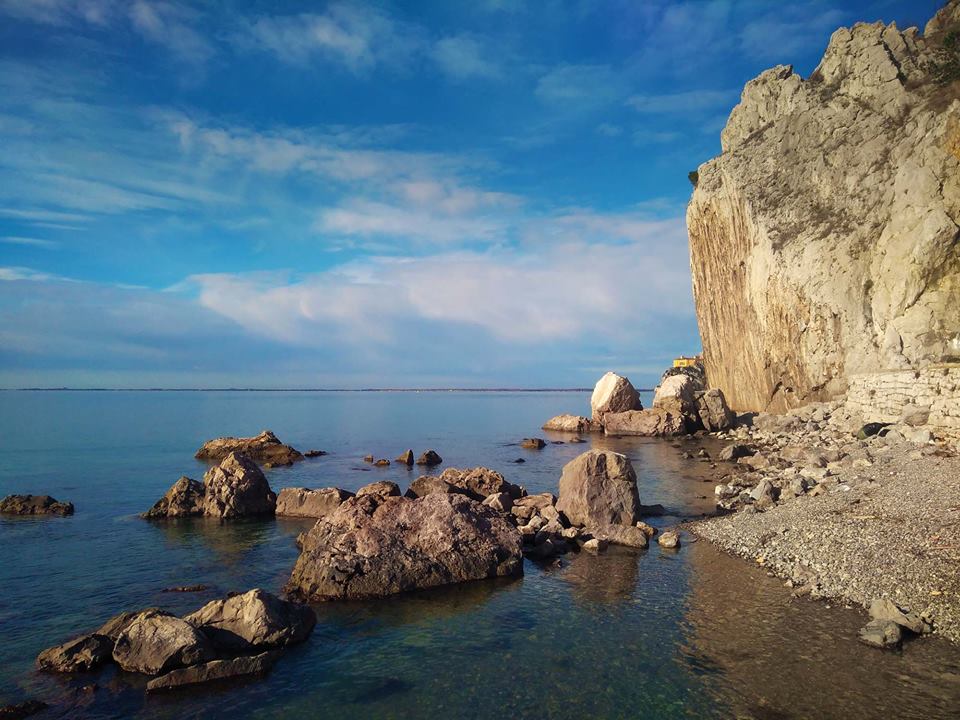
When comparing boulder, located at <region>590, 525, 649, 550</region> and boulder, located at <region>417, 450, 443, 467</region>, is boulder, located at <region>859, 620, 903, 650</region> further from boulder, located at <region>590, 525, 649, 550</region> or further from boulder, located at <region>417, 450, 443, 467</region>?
boulder, located at <region>417, 450, 443, 467</region>

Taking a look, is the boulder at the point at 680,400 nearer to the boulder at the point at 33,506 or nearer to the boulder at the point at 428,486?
the boulder at the point at 428,486

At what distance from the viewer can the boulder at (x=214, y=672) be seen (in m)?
9.20

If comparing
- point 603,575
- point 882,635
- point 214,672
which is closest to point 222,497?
point 214,672

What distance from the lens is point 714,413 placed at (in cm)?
4903

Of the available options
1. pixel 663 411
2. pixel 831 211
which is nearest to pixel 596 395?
pixel 663 411

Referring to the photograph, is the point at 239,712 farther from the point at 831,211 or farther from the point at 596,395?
the point at 596,395

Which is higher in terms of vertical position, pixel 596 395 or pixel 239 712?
pixel 596 395

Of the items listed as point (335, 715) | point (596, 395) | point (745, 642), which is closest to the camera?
point (335, 715)

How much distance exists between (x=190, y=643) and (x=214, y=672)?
609 mm

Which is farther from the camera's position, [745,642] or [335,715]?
[745,642]

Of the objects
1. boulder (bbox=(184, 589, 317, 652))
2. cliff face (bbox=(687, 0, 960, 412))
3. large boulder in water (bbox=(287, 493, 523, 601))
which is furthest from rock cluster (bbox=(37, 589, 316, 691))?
cliff face (bbox=(687, 0, 960, 412))

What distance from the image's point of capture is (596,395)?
6125 centimetres

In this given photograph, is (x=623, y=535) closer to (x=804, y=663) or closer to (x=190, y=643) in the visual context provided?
(x=804, y=663)

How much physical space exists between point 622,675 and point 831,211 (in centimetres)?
4122
